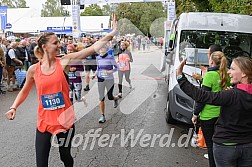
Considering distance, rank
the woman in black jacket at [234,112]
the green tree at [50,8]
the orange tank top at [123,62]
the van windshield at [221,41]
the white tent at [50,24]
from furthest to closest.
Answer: the green tree at [50,8] → the white tent at [50,24] → the orange tank top at [123,62] → the van windshield at [221,41] → the woman in black jacket at [234,112]

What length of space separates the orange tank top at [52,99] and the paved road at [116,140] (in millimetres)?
1473

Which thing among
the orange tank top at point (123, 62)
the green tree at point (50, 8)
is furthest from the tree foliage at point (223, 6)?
the green tree at point (50, 8)

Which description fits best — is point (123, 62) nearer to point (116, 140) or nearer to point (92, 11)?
point (116, 140)

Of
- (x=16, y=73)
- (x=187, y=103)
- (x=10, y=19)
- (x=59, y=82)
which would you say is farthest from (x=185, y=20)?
(x=10, y=19)

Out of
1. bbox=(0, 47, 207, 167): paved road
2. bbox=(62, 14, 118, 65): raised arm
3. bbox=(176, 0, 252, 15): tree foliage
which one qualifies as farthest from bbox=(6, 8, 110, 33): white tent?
bbox=(62, 14, 118, 65): raised arm

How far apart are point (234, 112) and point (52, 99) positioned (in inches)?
75.0

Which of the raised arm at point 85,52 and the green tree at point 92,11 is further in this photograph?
the green tree at point 92,11

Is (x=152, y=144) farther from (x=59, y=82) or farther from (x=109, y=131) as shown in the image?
(x=59, y=82)

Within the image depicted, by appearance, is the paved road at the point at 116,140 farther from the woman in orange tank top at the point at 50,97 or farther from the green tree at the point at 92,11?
the green tree at the point at 92,11

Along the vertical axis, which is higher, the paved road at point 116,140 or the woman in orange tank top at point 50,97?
the woman in orange tank top at point 50,97

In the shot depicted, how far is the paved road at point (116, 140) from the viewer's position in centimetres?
495

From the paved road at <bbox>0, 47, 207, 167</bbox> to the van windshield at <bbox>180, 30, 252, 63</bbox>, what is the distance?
1.89 metres

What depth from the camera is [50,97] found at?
11.5 feet

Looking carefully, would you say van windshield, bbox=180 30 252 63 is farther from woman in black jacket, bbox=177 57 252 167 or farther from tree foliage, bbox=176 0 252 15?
woman in black jacket, bbox=177 57 252 167
